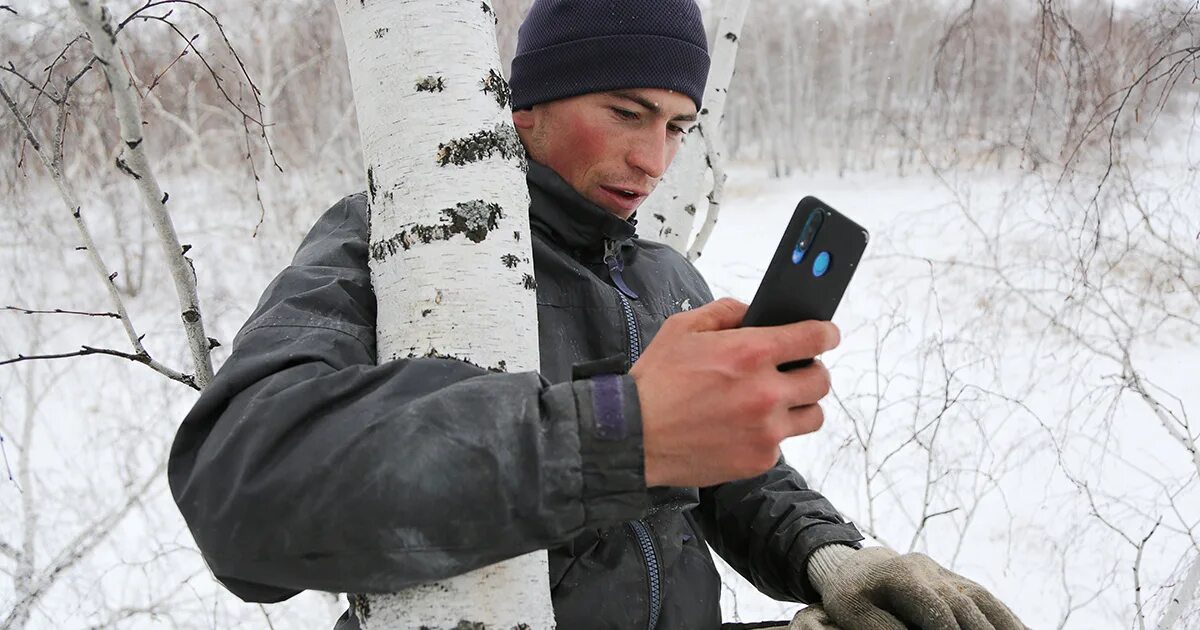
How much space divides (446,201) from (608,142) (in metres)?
0.57

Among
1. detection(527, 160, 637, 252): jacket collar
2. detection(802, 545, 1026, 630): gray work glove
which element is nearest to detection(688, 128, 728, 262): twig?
detection(527, 160, 637, 252): jacket collar

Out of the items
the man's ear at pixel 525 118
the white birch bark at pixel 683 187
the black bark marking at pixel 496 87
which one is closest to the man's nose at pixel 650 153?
the man's ear at pixel 525 118

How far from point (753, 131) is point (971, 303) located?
798 inches

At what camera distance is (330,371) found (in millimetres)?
733

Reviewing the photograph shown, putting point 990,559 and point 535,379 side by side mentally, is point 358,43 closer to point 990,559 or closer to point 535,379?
point 535,379

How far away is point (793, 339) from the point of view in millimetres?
673

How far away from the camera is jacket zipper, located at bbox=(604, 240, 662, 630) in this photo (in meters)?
1.12

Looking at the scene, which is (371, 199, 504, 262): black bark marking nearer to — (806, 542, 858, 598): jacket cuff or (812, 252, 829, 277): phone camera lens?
(812, 252, 829, 277): phone camera lens

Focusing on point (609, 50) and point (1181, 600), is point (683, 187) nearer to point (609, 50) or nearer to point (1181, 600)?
point (609, 50)

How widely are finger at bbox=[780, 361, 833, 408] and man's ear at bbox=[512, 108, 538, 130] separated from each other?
2.80ft

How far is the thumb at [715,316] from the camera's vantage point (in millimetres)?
689

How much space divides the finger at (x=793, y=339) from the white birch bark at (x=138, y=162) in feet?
2.78

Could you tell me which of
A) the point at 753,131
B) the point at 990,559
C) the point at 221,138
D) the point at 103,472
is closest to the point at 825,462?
the point at 990,559

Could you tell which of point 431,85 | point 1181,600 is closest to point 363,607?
point 431,85
